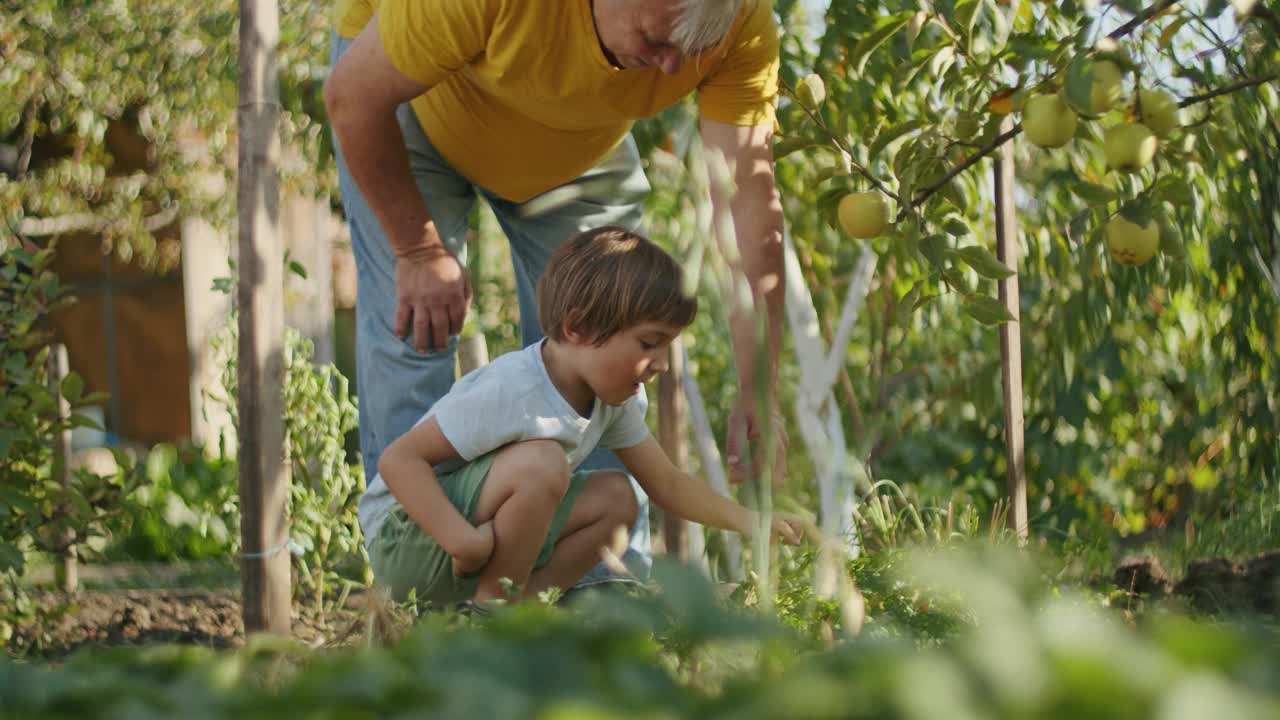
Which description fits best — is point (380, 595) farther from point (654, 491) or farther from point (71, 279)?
point (71, 279)

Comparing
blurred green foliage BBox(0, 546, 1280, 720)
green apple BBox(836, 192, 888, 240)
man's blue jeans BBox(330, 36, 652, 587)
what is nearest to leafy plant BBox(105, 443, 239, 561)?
man's blue jeans BBox(330, 36, 652, 587)

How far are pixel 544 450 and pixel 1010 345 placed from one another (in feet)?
2.81

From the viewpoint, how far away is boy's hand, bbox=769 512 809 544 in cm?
143

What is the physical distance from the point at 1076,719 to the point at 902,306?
1.33 metres

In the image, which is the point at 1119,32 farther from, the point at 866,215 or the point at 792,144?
the point at 792,144

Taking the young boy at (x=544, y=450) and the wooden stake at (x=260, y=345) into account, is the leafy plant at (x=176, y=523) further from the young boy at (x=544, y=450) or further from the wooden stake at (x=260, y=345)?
the young boy at (x=544, y=450)

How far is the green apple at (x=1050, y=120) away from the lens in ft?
4.09

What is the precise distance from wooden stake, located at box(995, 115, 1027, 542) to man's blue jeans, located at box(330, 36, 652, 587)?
2.09 feet

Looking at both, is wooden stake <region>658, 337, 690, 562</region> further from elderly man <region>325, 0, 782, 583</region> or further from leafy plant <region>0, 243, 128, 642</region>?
leafy plant <region>0, 243, 128, 642</region>

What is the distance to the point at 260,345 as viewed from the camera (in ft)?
6.41

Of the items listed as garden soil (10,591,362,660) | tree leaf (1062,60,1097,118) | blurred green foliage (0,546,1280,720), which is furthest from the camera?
garden soil (10,591,362,660)

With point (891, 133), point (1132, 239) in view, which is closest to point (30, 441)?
point (891, 133)

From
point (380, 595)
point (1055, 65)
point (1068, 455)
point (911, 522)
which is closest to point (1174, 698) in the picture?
point (380, 595)

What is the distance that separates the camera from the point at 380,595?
91cm
